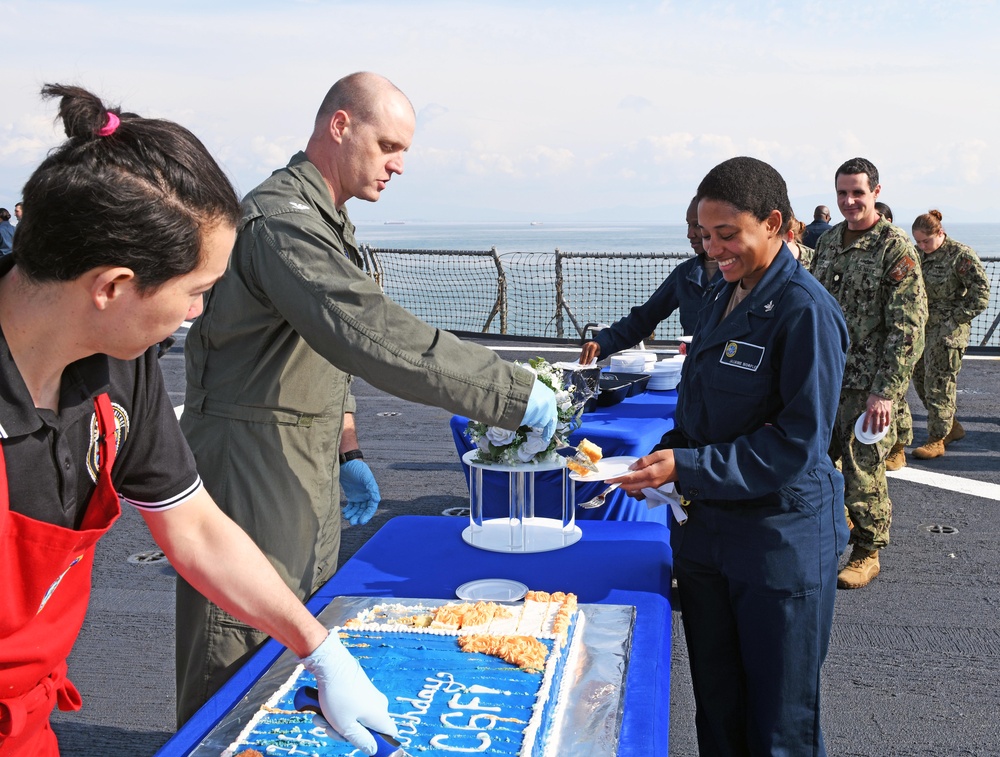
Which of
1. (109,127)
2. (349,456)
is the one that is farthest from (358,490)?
(109,127)

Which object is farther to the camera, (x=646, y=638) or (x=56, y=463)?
(x=646, y=638)

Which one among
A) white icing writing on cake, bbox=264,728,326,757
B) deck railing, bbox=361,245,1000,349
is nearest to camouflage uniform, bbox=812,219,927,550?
white icing writing on cake, bbox=264,728,326,757

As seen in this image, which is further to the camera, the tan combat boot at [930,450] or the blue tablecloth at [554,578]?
the tan combat boot at [930,450]

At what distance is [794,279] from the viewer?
85.3 inches

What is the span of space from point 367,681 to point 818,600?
1230 millimetres

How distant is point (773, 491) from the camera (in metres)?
2.12

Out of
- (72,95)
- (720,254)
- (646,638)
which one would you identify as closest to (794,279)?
(720,254)

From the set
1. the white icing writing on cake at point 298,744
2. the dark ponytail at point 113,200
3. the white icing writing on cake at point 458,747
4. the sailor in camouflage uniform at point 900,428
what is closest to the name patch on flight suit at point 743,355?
the white icing writing on cake at point 458,747

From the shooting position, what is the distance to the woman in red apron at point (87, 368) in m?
1.08

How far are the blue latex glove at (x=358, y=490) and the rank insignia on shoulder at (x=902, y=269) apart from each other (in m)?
2.77

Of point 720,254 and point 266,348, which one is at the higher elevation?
point 720,254

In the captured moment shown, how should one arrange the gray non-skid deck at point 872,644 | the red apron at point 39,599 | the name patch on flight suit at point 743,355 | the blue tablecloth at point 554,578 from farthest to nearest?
the gray non-skid deck at point 872,644
the name patch on flight suit at point 743,355
the blue tablecloth at point 554,578
the red apron at point 39,599

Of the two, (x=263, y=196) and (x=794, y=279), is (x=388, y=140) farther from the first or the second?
(x=794, y=279)

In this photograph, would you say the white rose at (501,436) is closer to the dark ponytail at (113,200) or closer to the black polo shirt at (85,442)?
the black polo shirt at (85,442)
